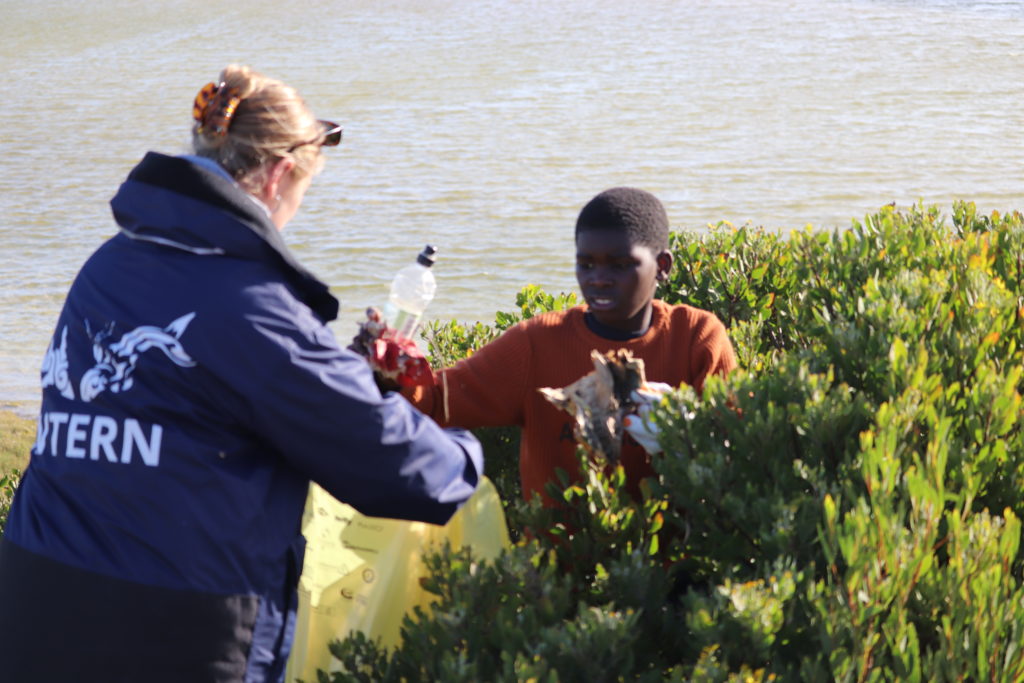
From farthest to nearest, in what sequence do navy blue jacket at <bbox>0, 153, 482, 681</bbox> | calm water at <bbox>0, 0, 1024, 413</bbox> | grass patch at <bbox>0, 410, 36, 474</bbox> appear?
calm water at <bbox>0, 0, 1024, 413</bbox>
grass patch at <bbox>0, 410, 36, 474</bbox>
navy blue jacket at <bbox>0, 153, 482, 681</bbox>

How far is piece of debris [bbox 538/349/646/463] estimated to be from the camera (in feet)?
9.77

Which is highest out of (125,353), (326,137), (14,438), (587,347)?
(326,137)

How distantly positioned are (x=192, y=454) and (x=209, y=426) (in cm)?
6

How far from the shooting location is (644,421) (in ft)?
9.59

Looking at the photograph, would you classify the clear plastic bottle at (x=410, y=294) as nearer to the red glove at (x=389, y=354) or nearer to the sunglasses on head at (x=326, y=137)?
the red glove at (x=389, y=354)

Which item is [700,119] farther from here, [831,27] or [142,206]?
[142,206]

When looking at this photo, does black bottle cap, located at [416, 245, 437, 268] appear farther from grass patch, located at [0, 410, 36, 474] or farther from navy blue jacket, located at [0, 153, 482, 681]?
grass patch, located at [0, 410, 36, 474]

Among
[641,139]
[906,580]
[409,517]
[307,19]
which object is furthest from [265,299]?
[307,19]

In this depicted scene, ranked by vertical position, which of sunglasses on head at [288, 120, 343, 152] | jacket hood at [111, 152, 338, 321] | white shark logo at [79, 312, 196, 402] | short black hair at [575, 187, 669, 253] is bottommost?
white shark logo at [79, 312, 196, 402]

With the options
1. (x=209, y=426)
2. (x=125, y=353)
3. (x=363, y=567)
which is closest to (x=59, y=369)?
(x=125, y=353)

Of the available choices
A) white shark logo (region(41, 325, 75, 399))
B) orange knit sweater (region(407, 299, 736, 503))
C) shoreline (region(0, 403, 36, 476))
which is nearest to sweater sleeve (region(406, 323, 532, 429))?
orange knit sweater (region(407, 299, 736, 503))

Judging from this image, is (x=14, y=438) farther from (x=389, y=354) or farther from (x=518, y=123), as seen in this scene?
(x=518, y=123)

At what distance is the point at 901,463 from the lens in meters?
2.52

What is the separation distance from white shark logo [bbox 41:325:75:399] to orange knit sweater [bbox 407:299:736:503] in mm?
1056
